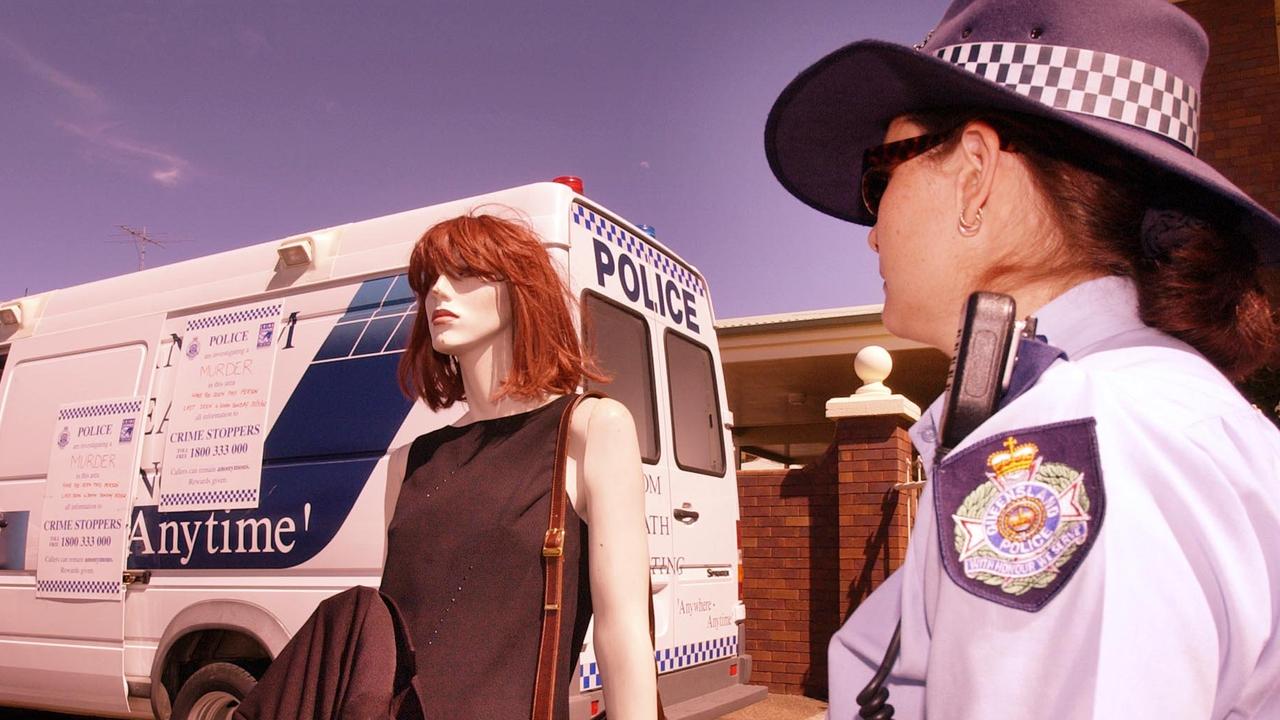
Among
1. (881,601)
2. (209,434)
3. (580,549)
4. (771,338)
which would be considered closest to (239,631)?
(209,434)

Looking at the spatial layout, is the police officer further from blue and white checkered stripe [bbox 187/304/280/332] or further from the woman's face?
blue and white checkered stripe [bbox 187/304/280/332]

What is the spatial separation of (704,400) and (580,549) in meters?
3.20

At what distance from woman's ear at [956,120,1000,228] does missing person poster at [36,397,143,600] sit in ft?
16.0

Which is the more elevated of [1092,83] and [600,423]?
[1092,83]

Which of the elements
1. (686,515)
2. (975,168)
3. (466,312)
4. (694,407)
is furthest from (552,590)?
(694,407)

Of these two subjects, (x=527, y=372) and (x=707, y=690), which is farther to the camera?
(x=707, y=690)

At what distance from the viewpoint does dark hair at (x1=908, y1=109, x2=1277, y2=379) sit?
1042 mm

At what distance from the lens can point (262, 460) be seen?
4.43m

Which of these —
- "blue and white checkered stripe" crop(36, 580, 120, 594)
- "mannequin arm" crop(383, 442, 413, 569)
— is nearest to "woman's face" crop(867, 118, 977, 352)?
"mannequin arm" crop(383, 442, 413, 569)

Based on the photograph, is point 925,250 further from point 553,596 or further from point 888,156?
point 553,596

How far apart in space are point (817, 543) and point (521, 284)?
5381 millimetres

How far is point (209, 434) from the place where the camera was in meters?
4.64

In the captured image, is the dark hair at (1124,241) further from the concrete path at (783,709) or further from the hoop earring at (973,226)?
the concrete path at (783,709)

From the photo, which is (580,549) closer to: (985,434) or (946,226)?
(946,226)
